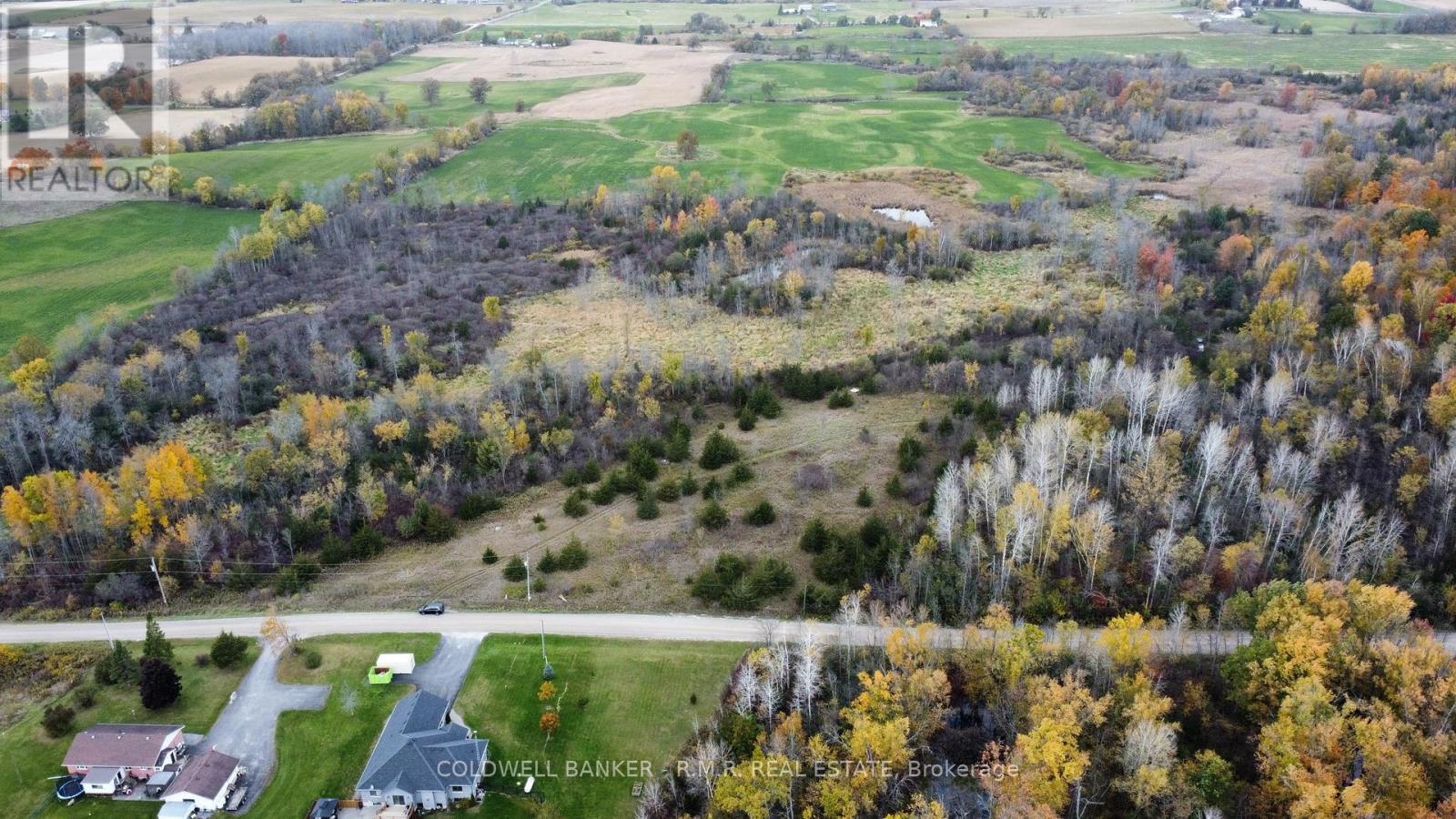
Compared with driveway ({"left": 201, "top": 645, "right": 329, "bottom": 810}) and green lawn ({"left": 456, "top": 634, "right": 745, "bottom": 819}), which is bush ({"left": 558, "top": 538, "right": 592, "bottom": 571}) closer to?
green lawn ({"left": 456, "top": 634, "right": 745, "bottom": 819})

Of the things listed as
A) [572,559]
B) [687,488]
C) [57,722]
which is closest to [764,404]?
[687,488]

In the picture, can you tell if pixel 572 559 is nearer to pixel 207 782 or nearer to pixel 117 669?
pixel 207 782

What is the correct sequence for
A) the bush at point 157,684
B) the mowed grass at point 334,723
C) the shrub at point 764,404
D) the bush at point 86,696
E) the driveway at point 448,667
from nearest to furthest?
1. the mowed grass at point 334,723
2. the bush at point 157,684
3. the bush at point 86,696
4. the driveway at point 448,667
5. the shrub at point 764,404

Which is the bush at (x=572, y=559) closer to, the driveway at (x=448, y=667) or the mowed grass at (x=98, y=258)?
the driveway at (x=448, y=667)

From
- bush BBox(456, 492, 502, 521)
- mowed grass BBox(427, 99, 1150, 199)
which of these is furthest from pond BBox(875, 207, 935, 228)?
bush BBox(456, 492, 502, 521)

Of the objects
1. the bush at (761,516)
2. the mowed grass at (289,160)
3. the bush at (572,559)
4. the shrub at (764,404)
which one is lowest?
the bush at (572,559)

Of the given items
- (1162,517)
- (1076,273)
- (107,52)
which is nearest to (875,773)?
(1162,517)

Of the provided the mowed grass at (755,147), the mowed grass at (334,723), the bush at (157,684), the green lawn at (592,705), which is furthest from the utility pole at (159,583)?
the mowed grass at (755,147)
